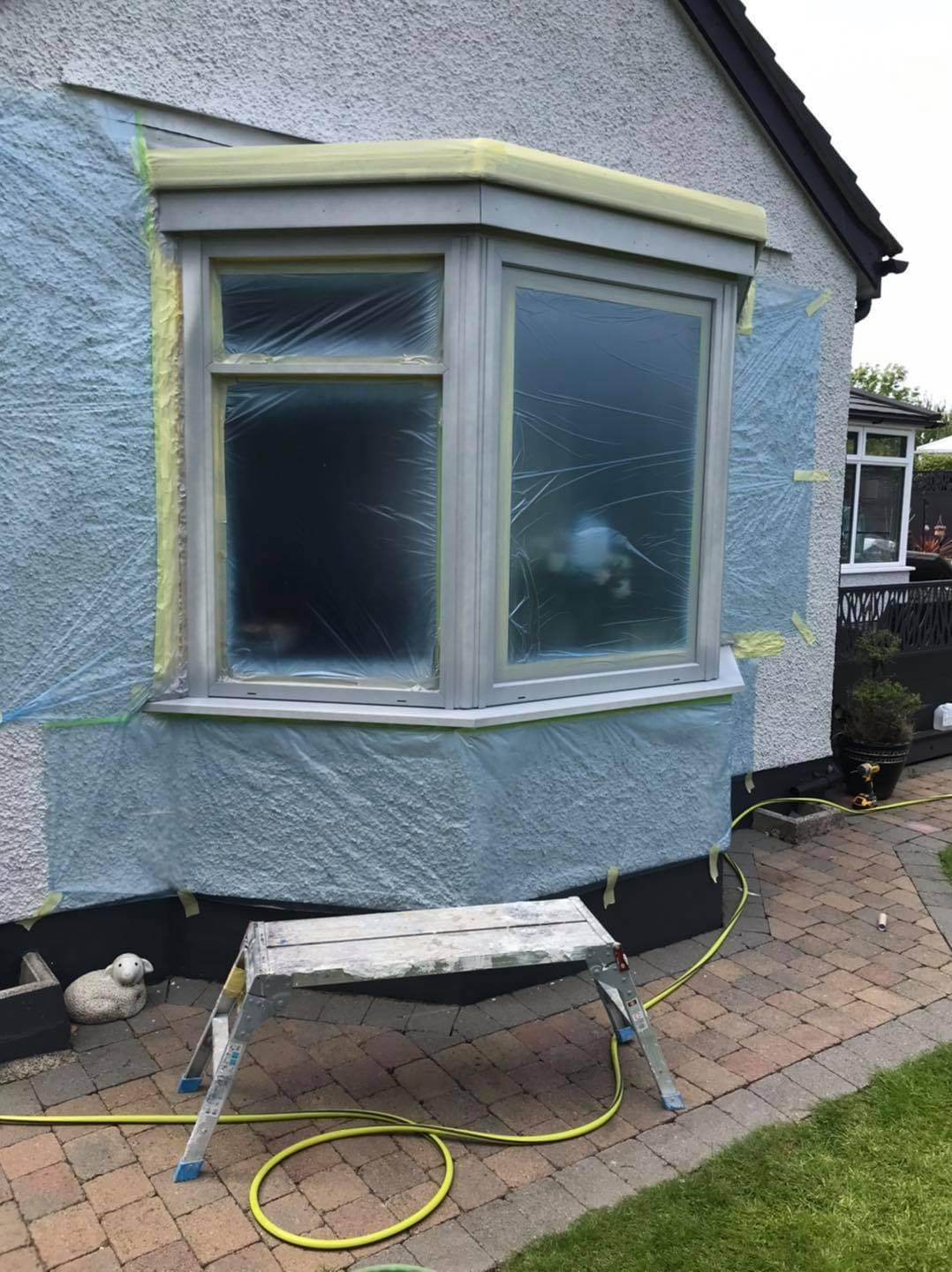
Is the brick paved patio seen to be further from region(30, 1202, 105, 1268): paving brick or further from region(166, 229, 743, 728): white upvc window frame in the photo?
region(166, 229, 743, 728): white upvc window frame

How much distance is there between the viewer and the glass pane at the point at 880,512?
13047mm

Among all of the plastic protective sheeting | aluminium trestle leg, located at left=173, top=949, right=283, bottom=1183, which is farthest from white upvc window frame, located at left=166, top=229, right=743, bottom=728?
aluminium trestle leg, located at left=173, top=949, right=283, bottom=1183

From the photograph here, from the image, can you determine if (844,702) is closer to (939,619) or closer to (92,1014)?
(939,619)

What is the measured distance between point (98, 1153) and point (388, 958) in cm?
101

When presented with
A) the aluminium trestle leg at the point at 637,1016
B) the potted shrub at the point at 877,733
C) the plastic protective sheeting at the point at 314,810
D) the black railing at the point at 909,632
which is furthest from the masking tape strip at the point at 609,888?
the black railing at the point at 909,632

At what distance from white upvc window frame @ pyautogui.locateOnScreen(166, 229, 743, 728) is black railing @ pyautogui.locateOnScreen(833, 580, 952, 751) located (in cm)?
359

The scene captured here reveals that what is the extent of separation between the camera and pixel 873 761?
20.6 feet

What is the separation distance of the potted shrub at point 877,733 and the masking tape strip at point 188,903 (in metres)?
4.28

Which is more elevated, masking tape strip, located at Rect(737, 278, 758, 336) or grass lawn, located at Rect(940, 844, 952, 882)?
masking tape strip, located at Rect(737, 278, 758, 336)

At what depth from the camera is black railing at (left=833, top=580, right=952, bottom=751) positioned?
22.4ft

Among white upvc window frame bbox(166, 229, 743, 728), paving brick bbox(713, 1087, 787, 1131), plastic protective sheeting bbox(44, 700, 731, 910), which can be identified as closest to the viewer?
paving brick bbox(713, 1087, 787, 1131)

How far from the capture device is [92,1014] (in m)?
3.51

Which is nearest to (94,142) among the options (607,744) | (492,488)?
(492,488)

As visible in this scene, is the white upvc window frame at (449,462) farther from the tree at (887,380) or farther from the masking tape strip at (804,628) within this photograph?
the tree at (887,380)
